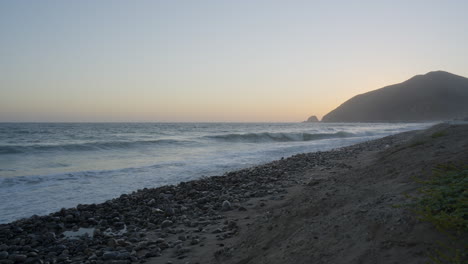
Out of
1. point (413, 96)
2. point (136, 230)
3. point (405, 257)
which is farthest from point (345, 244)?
point (413, 96)

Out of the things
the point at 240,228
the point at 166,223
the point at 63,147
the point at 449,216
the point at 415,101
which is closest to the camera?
the point at 449,216

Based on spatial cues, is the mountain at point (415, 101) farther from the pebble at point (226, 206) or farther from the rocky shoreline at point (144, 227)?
the pebble at point (226, 206)

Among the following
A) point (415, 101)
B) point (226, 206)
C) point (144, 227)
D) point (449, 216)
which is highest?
point (415, 101)

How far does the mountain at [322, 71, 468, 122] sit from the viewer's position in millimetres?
107688

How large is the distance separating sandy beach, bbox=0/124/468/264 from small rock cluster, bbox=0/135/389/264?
0.06 feet

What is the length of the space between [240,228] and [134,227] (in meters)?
1.98

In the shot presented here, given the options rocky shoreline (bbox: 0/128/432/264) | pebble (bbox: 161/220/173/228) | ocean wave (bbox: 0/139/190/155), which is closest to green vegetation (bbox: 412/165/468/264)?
rocky shoreline (bbox: 0/128/432/264)

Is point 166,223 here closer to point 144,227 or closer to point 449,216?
point 144,227

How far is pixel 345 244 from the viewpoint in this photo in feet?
9.02

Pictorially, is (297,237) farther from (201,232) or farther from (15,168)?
(15,168)

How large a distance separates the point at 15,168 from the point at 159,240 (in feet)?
40.5

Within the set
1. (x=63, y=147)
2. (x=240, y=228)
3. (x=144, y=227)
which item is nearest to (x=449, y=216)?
(x=240, y=228)

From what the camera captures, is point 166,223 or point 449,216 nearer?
point 449,216

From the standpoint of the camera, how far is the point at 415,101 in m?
119
